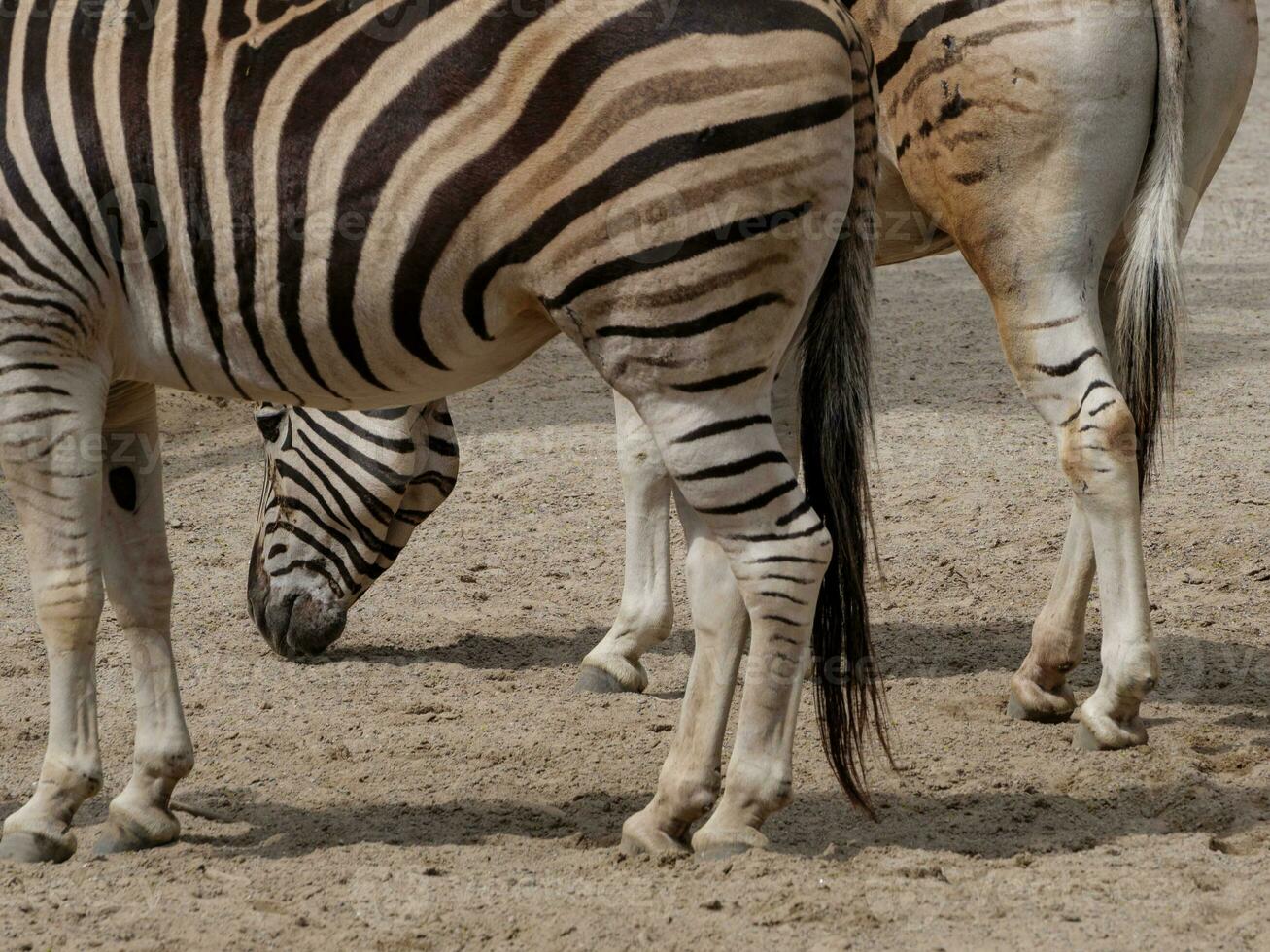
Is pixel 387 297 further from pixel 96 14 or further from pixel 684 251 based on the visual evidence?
pixel 96 14

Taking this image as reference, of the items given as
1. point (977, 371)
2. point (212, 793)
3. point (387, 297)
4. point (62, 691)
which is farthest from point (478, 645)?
point (977, 371)

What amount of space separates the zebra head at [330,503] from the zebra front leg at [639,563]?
0.73 meters

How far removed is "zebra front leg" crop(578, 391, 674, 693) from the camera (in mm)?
5434

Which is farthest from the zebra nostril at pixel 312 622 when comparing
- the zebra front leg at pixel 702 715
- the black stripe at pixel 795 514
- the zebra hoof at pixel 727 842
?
the black stripe at pixel 795 514

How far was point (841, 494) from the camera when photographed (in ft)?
13.0

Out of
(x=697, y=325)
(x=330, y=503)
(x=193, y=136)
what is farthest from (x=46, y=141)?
(x=330, y=503)

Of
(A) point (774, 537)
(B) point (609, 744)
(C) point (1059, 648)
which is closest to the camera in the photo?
(A) point (774, 537)

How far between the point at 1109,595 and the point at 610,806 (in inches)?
63.7

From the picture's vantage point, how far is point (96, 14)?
377 centimetres

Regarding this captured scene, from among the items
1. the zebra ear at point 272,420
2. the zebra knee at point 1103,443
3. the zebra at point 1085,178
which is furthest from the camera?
the zebra ear at point 272,420

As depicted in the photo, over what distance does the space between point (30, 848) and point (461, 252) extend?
6.00 feet

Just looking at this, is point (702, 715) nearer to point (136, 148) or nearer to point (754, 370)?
point (754, 370)

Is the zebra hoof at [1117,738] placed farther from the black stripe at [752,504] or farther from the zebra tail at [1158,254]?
the black stripe at [752,504]

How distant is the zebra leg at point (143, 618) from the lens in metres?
3.99
